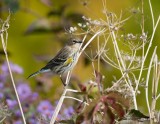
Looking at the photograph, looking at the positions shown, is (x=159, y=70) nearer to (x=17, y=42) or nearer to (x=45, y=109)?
(x=45, y=109)

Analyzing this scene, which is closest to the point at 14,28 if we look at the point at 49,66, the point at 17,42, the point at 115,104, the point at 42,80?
the point at 17,42

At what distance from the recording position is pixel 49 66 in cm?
388

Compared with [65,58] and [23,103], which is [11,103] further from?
[65,58]

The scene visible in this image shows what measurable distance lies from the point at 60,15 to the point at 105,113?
10.0 feet

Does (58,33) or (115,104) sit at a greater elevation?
(58,33)

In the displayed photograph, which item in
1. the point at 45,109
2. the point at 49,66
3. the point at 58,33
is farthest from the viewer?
the point at 58,33

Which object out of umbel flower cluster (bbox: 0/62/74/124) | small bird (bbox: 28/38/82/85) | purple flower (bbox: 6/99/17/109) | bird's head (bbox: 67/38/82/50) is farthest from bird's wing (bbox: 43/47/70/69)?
purple flower (bbox: 6/99/17/109)

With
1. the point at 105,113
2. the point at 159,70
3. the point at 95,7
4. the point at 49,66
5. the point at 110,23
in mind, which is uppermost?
the point at 95,7

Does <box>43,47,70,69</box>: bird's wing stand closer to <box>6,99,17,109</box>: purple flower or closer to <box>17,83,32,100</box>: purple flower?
<box>17,83,32,100</box>: purple flower

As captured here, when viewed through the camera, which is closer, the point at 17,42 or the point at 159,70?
the point at 159,70

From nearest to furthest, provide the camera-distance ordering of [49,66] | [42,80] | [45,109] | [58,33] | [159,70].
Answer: [159,70] < [45,109] < [49,66] < [42,80] < [58,33]

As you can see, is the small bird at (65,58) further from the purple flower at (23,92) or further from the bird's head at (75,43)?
the purple flower at (23,92)

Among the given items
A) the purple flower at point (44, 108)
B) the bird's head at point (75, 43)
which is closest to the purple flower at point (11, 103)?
the purple flower at point (44, 108)

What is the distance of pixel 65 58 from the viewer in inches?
142
